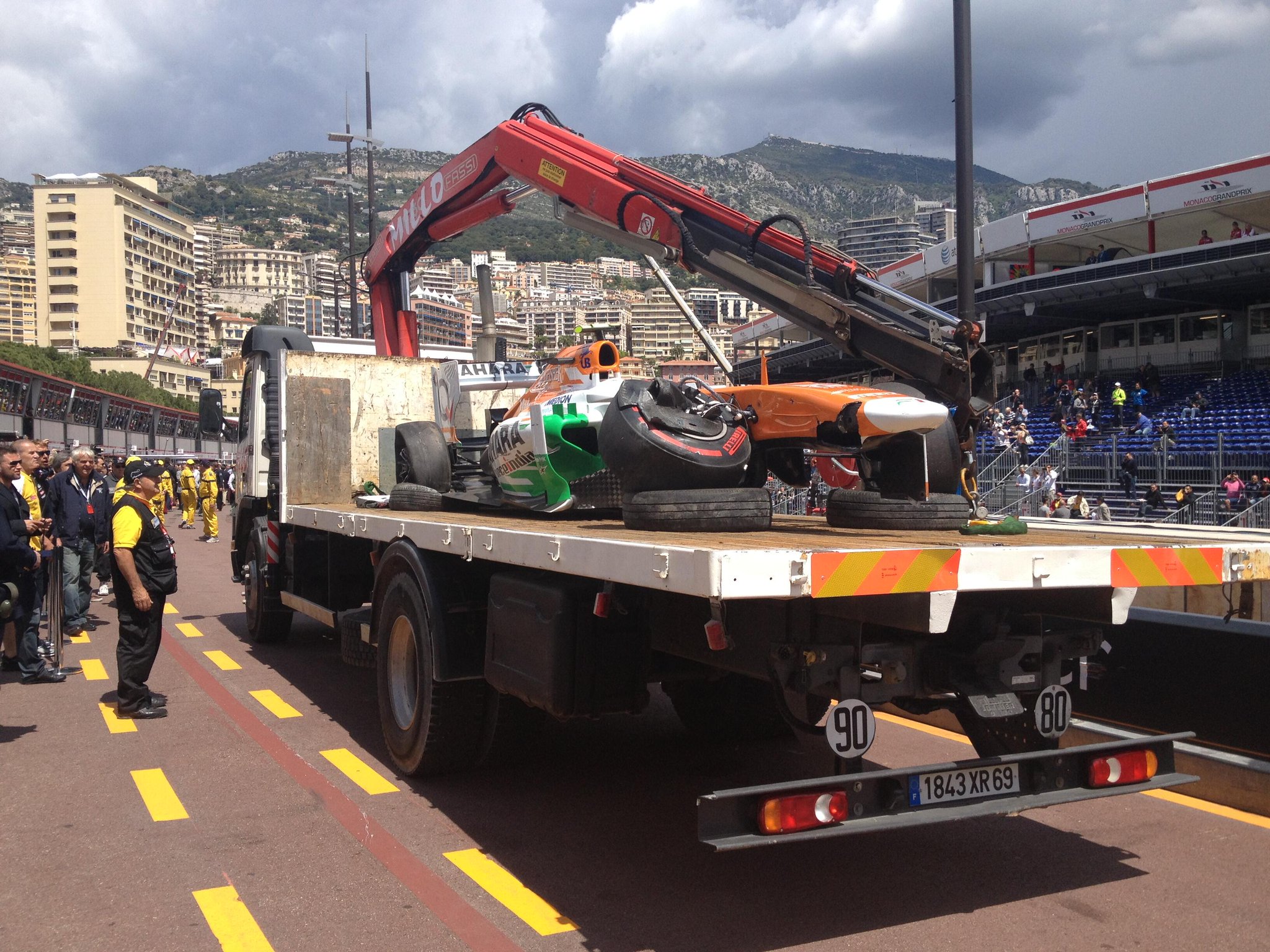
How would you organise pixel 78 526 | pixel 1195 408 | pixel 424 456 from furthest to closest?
1. pixel 1195 408
2. pixel 78 526
3. pixel 424 456

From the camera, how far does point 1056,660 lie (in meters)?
4.75

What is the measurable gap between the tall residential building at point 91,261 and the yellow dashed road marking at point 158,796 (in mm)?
142719

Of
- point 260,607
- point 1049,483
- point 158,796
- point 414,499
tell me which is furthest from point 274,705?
point 1049,483

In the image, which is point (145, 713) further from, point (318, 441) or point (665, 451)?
point (665, 451)

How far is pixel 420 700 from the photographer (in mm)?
6266

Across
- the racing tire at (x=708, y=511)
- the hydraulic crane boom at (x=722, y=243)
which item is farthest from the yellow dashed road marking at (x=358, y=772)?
the hydraulic crane boom at (x=722, y=243)

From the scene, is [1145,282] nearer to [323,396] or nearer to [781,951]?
[323,396]

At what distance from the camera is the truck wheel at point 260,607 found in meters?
11.0

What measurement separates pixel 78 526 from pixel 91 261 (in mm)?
148834

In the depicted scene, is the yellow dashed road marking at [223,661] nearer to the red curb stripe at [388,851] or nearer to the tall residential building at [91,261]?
the red curb stripe at [388,851]

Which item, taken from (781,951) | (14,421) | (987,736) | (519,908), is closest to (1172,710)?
(987,736)

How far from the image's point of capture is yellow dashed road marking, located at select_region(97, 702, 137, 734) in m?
7.78

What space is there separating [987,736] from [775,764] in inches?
78.6

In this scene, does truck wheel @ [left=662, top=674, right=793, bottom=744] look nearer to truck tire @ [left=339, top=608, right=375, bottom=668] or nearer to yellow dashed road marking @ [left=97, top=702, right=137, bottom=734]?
truck tire @ [left=339, top=608, right=375, bottom=668]
